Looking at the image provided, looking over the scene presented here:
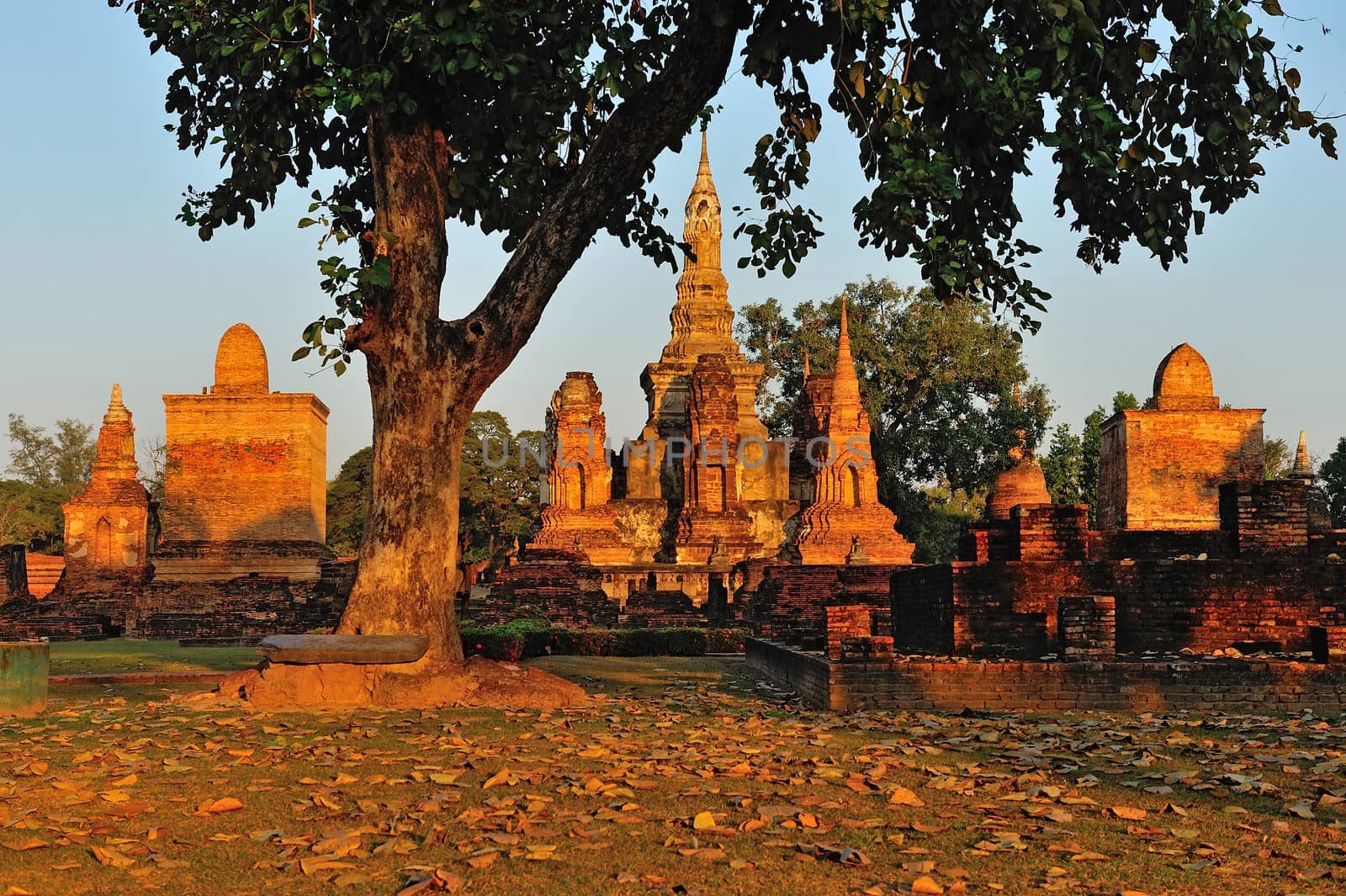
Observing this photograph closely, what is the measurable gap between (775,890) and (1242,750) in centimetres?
403

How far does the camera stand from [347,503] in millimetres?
60250

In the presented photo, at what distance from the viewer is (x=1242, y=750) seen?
24.1ft

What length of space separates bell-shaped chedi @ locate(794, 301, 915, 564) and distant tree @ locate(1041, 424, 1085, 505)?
50.9ft

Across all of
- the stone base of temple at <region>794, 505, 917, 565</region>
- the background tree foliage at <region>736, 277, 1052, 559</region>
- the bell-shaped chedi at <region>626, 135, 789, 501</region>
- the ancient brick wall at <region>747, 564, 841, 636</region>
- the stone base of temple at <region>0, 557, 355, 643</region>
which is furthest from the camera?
the background tree foliage at <region>736, 277, 1052, 559</region>

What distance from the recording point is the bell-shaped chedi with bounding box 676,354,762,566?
101 feet

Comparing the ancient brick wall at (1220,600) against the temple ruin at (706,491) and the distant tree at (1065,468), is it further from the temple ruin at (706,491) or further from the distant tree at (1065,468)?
the distant tree at (1065,468)

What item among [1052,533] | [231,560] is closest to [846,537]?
[231,560]

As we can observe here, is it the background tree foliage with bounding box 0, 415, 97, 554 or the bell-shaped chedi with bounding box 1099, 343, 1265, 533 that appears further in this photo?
the background tree foliage with bounding box 0, 415, 97, 554

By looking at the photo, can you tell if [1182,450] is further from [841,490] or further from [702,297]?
[702,297]

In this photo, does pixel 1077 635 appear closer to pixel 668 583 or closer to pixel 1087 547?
pixel 1087 547

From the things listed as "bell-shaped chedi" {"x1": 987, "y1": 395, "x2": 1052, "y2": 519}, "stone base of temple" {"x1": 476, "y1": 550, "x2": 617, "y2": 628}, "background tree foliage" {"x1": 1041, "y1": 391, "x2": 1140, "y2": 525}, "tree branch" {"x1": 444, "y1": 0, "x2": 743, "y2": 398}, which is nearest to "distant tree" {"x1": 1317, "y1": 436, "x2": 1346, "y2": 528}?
"background tree foliage" {"x1": 1041, "y1": 391, "x2": 1140, "y2": 525}

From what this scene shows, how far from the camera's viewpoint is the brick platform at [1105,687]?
9625 millimetres

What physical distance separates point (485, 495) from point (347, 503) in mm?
6402

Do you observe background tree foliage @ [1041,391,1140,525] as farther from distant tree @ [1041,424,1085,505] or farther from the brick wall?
the brick wall
